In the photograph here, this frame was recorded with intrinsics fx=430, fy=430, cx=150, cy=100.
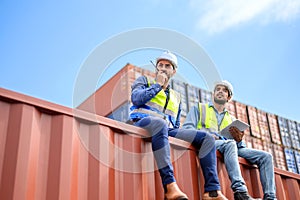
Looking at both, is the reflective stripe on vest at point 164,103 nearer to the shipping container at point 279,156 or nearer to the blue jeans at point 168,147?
the blue jeans at point 168,147

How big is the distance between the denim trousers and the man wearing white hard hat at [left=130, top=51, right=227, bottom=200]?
1.28 feet

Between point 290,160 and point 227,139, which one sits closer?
point 227,139

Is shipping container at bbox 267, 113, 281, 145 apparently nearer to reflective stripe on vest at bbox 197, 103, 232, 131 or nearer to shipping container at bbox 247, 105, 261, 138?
shipping container at bbox 247, 105, 261, 138

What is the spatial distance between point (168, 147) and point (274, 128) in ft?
48.4

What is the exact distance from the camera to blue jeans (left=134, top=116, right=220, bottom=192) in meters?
3.67

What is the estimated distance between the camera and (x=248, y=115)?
17172 millimetres

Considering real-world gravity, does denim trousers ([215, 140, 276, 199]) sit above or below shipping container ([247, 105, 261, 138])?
below

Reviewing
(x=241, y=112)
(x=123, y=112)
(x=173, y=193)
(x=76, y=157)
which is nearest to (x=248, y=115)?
(x=241, y=112)

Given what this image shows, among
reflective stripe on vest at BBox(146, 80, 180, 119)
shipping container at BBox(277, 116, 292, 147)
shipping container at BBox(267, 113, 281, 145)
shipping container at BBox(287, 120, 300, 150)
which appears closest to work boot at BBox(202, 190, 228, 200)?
reflective stripe on vest at BBox(146, 80, 180, 119)

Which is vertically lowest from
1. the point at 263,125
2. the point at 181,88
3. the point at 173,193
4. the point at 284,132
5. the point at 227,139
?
the point at 173,193

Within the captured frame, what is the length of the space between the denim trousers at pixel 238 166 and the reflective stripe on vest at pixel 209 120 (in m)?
0.24

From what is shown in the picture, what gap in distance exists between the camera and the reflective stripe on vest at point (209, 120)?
488 centimetres

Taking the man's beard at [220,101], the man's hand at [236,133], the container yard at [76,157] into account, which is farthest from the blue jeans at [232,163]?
the man's beard at [220,101]

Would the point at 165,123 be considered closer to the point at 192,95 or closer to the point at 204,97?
the point at 192,95
